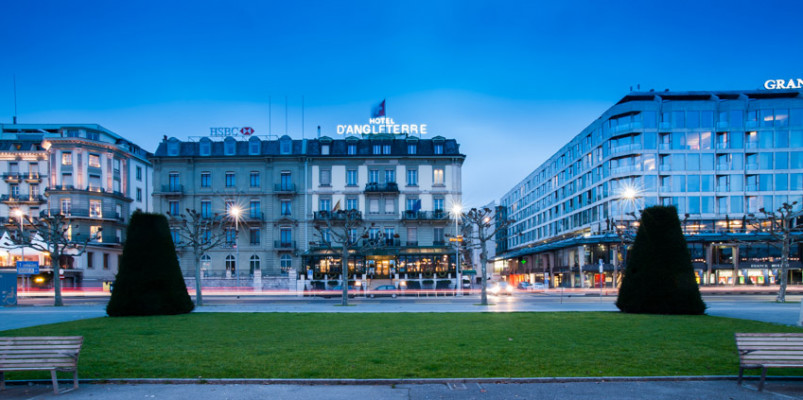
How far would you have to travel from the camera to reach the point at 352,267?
61.3 meters

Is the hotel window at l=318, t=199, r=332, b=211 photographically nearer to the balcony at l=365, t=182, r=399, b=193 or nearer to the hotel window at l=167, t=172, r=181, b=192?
the balcony at l=365, t=182, r=399, b=193

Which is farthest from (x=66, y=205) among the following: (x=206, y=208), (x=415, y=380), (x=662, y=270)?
(x=415, y=380)

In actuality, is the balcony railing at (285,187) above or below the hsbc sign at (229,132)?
below

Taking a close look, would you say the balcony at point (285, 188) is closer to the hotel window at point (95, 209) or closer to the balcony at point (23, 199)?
the hotel window at point (95, 209)

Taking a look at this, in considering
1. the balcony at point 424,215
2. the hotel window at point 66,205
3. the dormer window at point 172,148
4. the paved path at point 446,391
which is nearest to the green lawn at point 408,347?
the paved path at point 446,391

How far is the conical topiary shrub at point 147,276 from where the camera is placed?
966 inches

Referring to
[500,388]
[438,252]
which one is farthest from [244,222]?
[500,388]

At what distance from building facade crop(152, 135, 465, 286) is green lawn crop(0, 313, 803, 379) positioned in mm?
39191

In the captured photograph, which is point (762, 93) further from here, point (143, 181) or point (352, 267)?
point (143, 181)

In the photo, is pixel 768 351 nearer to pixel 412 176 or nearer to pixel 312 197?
pixel 412 176

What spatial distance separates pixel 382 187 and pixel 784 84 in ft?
196

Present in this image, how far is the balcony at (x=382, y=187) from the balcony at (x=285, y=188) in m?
8.63

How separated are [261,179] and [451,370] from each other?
54.7 m

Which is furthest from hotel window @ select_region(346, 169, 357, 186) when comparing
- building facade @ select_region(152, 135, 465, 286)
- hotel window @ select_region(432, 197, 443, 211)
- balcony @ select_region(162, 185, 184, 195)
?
balcony @ select_region(162, 185, 184, 195)
